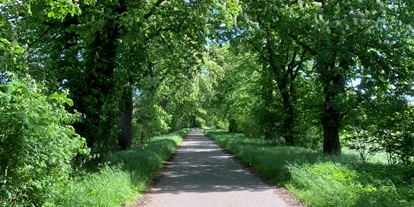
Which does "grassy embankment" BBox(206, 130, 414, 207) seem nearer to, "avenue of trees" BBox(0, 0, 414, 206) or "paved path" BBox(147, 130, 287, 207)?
"paved path" BBox(147, 130, 287, 207)

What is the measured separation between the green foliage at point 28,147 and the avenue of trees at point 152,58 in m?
0.01

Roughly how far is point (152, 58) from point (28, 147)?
12043mm

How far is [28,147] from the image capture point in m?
4.92

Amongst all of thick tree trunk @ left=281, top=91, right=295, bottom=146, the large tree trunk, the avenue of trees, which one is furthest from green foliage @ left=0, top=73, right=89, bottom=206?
thick tree trunk @ left=281, top=91, right=295, bottom=146

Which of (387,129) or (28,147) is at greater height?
(387,129)

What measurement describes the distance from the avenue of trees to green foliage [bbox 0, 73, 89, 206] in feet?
0.05

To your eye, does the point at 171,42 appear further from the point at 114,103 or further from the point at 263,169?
the point at 263,169

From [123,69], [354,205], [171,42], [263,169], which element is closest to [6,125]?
[354,205]

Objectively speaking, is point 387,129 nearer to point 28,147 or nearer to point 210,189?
point 210,189

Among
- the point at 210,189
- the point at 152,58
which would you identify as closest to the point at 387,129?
the point at 210,189

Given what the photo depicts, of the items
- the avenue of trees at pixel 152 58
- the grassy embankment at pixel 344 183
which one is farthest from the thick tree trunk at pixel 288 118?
the grassy embankment at pixel 344 183

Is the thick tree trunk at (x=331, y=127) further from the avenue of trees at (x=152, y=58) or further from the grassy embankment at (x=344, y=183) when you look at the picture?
the grassy embankment at (x=344, y=183)

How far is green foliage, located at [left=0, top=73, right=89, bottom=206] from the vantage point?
464 cm

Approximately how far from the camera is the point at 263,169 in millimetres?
13625
